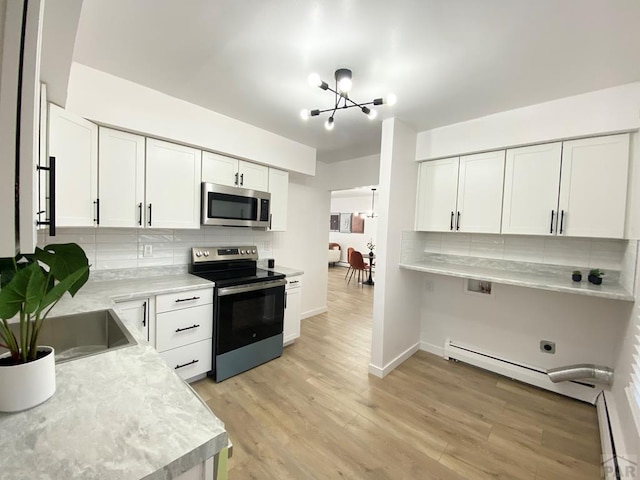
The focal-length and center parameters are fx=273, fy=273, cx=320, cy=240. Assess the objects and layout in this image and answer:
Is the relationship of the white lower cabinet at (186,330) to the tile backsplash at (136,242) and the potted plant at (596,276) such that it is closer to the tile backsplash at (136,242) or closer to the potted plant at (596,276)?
the tile backsplash at (136,242)

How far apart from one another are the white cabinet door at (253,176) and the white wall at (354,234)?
578 cm

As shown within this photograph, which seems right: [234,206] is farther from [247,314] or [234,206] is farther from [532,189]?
[532,189]

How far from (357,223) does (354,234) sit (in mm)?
403

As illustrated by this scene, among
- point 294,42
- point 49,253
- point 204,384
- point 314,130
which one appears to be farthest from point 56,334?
point 314,130

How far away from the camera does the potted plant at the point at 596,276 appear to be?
2.11 metres

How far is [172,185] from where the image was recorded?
2.42m

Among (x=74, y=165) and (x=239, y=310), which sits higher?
(x=74, y=165)

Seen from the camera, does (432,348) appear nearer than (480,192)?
No

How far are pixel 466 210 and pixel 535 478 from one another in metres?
2.04

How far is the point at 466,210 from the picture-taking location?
8.91 ft

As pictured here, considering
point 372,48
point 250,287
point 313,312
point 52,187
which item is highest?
point 372,48

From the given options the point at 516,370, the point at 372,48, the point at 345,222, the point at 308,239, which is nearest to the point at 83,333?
the point at 372,48

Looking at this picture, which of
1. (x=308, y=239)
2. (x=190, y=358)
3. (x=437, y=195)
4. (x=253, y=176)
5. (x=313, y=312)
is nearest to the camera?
(x=190, y=358)

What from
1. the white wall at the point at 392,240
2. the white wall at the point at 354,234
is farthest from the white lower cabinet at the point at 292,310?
the white wall at the point at 354,234
